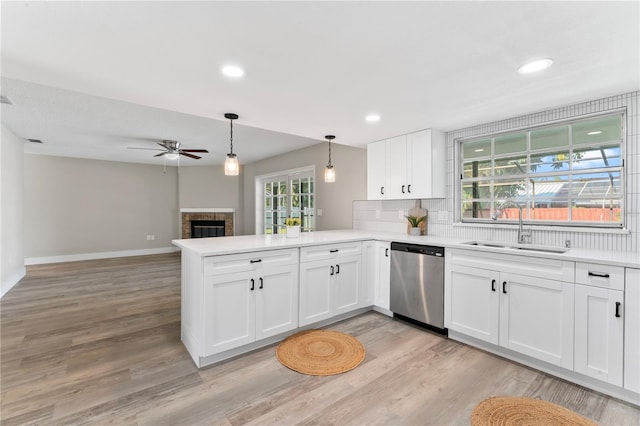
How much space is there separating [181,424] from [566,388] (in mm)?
2584

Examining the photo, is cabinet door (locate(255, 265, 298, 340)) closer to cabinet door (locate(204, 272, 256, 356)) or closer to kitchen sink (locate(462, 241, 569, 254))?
cabinet door (locate(204, 272, 256, 356))

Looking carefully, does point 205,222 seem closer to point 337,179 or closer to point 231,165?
point 337,179

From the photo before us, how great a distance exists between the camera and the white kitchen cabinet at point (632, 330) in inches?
71.8

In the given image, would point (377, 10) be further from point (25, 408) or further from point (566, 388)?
point (25, 408)

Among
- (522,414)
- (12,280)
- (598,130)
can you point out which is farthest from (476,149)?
(12,280)

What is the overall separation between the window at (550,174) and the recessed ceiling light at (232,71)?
2.61m

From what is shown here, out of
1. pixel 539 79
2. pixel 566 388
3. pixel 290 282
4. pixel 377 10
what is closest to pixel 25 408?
pixel 290 282

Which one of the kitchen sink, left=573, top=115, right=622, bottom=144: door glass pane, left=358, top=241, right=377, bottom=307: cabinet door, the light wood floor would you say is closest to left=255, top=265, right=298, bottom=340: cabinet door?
the light wood floor

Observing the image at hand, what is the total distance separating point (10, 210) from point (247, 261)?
4.48 metres

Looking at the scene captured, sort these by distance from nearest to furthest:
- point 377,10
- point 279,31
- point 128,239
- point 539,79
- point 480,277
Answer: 1. point 377,10
2. point 279,31
3. point 539,79
4. point 480,277
5. point 128,239

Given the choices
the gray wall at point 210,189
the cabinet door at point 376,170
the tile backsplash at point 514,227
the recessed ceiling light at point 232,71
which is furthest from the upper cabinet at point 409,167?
the gray wall at point 210,189

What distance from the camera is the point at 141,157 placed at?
6441 mm

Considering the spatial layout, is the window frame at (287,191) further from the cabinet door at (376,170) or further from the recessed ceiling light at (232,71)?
the recessed ceiling light at (232,71)

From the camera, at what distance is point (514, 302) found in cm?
235
